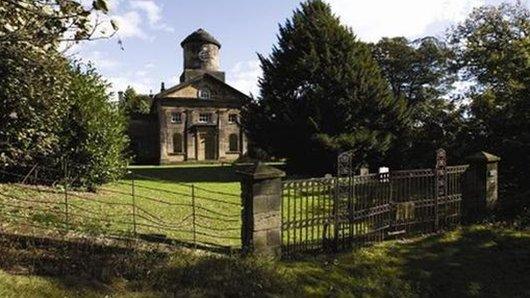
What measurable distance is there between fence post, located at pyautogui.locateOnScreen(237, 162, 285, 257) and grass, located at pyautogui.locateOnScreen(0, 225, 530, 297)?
0.36 m

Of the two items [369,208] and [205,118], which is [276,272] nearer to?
[369,208]

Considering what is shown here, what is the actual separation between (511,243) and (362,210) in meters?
4.30

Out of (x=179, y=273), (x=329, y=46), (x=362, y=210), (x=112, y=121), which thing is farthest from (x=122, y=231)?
(x=329, y=46)

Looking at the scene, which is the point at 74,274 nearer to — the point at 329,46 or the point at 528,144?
the point at 528,144

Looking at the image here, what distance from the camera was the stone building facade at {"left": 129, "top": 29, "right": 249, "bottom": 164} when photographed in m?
50.2

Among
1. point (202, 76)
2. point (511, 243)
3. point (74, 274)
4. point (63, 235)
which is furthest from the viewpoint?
point (202, 76)

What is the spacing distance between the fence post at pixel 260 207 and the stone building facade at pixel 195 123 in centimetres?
4046

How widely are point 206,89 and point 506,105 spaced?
35171 millimetres

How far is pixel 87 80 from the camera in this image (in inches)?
658

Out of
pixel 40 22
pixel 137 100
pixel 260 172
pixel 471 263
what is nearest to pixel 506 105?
pixel 471 263

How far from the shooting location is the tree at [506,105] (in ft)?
58.6

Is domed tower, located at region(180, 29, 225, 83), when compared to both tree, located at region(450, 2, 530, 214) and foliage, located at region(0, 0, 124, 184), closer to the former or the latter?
tree, located at region(450, 2, 530, 214)

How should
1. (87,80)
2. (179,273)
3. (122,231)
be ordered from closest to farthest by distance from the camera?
(179,273) → (122,231) → (87,80)

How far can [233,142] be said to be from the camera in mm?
52719
